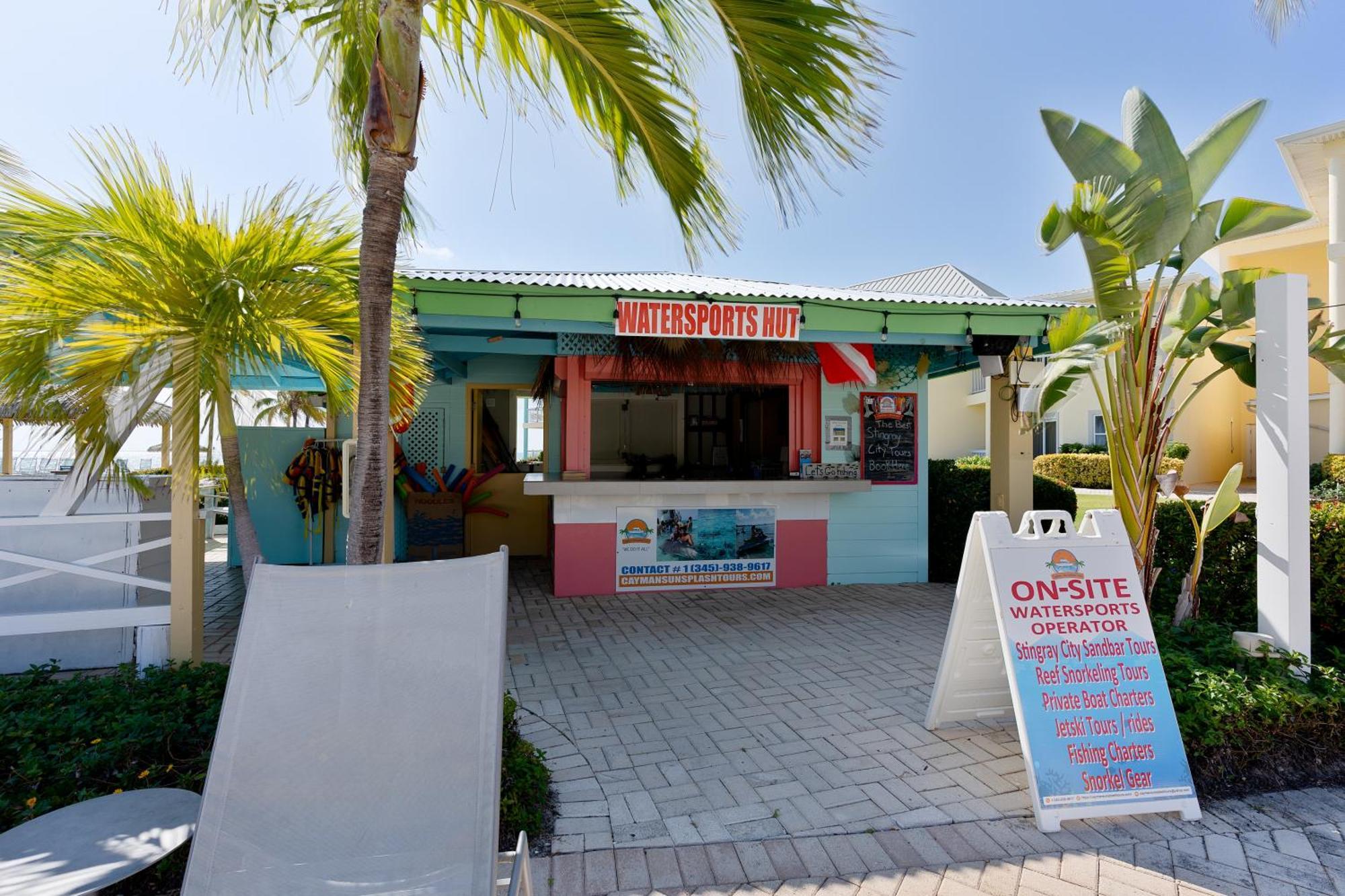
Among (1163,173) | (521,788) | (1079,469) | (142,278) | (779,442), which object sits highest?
(1163,173)

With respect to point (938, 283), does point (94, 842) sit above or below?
below

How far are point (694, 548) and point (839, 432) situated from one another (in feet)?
6.94

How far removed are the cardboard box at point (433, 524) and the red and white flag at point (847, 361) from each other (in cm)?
472

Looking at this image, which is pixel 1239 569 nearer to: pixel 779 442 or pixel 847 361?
pixel 847 361

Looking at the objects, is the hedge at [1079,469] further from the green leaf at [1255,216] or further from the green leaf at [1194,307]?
the green leaf at [1255,216]

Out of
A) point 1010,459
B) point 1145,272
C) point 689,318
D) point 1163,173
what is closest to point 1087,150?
point 1163,173

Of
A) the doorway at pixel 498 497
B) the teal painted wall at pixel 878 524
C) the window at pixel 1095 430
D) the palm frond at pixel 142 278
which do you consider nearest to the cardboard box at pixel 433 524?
the doorway at pixel 498 497

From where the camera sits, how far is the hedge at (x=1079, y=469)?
18500mm

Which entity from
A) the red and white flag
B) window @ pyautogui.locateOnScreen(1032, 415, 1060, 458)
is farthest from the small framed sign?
window @ pyautogui.locateOnScreen(1032, 415, 1060, 458)

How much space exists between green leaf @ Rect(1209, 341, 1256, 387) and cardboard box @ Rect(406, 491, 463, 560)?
24.4ft

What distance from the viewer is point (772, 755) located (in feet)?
10.8

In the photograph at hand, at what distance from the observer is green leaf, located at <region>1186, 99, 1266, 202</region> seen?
11.8ft

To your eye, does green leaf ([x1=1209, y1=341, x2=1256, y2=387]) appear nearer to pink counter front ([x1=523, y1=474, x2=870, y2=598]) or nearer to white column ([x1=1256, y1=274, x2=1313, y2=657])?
white column ([x1=1256, y1=274, x2=1313, y2=657])

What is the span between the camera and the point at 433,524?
8219 millimetres
